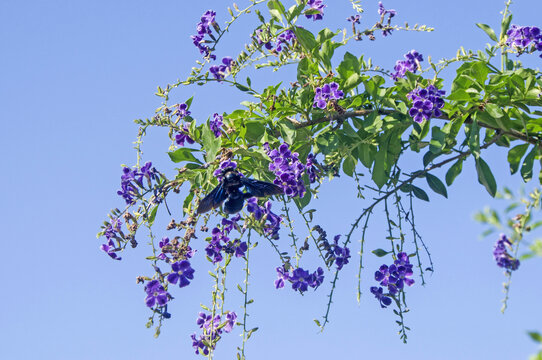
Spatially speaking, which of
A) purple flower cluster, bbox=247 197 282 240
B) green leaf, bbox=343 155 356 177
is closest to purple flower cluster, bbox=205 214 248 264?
purple flower cluster, bbox=247 197 282 240

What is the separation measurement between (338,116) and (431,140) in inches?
17.1

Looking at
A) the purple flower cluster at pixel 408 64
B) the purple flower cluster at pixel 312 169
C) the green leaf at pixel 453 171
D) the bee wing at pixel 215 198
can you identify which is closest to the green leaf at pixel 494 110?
the green leaf at pixel 453 171

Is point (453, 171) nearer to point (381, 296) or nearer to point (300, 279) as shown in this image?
point (381, 296)

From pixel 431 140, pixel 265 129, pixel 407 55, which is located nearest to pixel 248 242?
pixel 265 129

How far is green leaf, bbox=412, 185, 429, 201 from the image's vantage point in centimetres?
305

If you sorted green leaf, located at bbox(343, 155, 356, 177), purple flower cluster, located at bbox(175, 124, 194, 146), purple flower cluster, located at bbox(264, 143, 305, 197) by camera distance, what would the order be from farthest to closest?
green leaf, located at bbox(343, 155, 356, 177) → purple flower cluster, located at bbox(175, 124, 194, 146) → purple flower cluster, located at bbox(264, 143, 305, 197)

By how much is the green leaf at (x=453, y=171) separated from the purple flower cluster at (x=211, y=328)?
1221mm

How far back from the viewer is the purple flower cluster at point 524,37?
317 centimetres

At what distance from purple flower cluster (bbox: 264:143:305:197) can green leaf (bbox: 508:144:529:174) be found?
1.19 m

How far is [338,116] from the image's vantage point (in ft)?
9.32

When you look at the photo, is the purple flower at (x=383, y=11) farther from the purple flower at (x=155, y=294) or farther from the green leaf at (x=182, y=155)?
the purple flower at (x=155, y=294)

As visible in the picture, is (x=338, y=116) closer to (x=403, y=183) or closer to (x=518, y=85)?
(x=403, y=183)

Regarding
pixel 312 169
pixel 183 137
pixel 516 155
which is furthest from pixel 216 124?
pixel 516 155

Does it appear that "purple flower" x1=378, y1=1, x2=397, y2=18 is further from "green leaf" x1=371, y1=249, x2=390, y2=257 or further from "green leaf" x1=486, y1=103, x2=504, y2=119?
"green leaf" x1=371, y1=249, x2=390, y2=257
